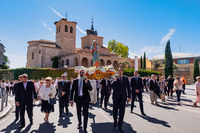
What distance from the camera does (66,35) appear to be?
4984cm

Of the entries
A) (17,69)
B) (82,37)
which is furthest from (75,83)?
(82,37)

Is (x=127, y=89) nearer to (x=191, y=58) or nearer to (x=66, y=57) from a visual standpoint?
(x=66, y=57)

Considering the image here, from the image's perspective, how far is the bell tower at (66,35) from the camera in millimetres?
48875

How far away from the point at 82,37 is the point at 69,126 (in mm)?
53082

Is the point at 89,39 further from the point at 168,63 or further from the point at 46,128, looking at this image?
the point at 46,128

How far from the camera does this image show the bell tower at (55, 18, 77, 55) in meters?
48.9

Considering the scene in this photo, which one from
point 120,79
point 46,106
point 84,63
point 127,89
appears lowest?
point 46,106

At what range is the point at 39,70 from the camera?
31.7 meters

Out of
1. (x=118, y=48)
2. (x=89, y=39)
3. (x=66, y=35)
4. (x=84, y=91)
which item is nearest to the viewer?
(x=84, y=91)

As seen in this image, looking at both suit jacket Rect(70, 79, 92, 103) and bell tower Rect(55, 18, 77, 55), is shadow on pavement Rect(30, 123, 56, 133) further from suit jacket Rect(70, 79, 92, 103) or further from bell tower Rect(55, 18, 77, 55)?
bell tower Rect(55, 18, 77, 55)

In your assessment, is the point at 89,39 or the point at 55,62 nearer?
the point at 55,62

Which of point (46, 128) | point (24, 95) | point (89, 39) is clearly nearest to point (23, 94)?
point (24, 95)

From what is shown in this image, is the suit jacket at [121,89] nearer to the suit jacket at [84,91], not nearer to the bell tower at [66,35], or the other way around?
the suit jacket at [84,91]

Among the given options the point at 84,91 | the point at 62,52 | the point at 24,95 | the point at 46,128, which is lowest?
the point at 46,128
